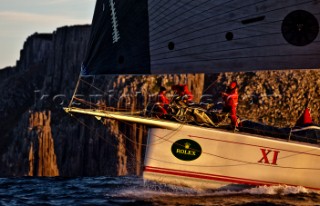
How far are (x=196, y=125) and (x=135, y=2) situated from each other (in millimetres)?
4325

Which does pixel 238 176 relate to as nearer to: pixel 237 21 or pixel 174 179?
pixel 174 179

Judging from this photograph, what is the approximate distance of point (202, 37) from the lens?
2091 cm

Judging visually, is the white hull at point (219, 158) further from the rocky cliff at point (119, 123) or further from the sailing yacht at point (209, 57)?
the rocky cliff at point (119, 123)

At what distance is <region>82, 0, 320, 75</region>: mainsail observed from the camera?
67.0 ft

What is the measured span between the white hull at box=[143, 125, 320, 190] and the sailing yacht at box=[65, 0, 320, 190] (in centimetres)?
3

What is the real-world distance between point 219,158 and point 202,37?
12.6 feet

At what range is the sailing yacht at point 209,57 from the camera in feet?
67.2

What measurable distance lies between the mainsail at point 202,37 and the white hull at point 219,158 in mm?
2106

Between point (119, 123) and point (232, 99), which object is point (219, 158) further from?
Result: point (119, 123)

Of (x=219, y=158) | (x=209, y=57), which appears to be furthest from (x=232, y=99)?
(x=219, y=158)

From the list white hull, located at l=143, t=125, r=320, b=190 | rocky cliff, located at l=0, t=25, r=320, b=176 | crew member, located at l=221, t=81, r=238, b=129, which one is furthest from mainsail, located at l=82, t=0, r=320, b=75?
rocky cliff, located at l=0, t=25, r=320, b=176

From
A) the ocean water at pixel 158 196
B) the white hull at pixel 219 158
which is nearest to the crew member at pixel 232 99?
the white hull at pixel 219 158

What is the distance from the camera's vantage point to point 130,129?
164 feet

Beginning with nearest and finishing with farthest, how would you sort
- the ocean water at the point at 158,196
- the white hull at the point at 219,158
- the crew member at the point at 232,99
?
the ocean water at the point at 158,196 → the white hull at the point at 219,158 → the crew member at the point at 232,99
